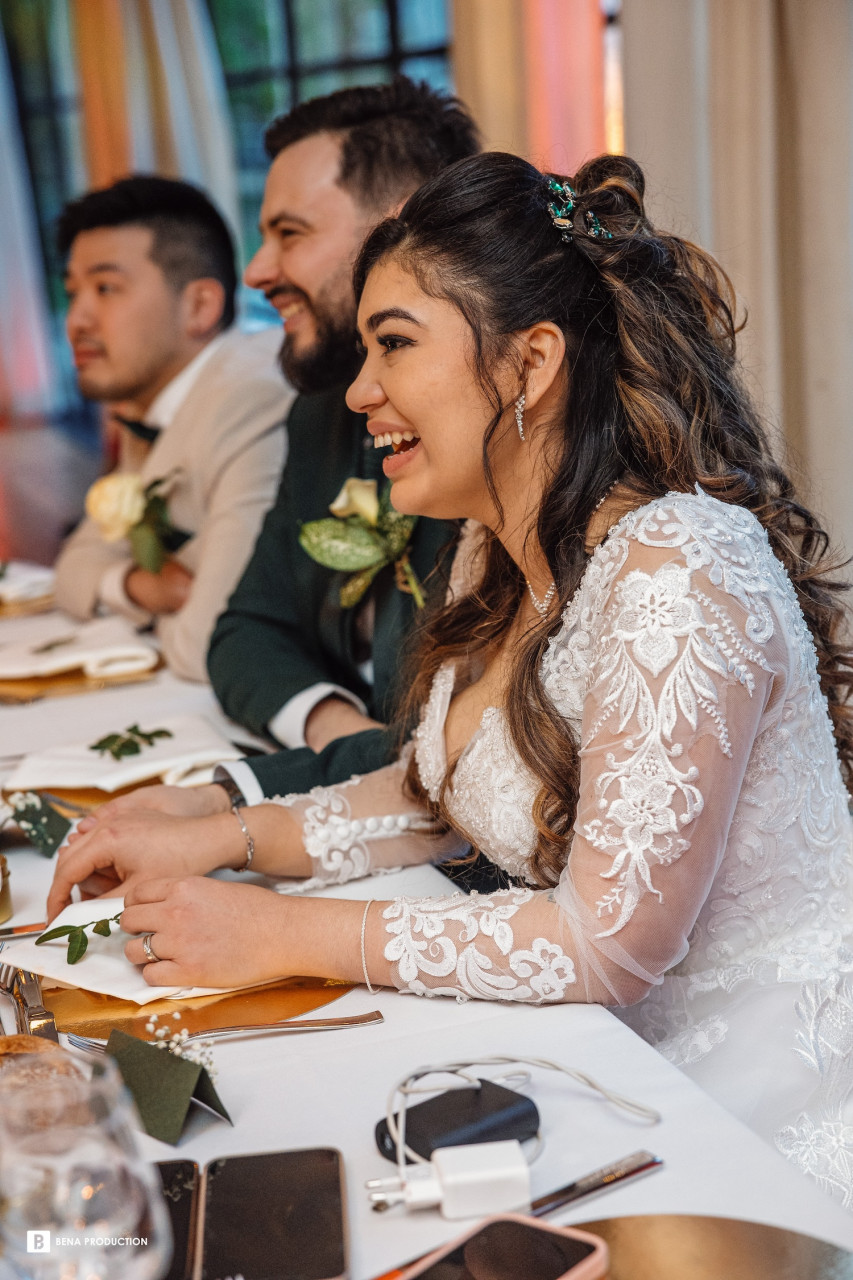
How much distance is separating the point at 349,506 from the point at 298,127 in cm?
87

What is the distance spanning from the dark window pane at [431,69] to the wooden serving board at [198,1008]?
526 cm

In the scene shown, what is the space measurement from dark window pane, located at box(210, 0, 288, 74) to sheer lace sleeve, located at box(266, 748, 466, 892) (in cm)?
560

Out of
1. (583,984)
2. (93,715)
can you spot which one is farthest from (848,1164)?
(93,715)

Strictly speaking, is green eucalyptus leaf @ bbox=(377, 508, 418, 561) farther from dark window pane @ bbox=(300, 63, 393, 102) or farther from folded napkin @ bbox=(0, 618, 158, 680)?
dark window pane @ bbox=(300, 63, 393, 102)

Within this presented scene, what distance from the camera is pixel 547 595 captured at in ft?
4.89

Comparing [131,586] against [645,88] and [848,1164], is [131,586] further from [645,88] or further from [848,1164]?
[848,1164]

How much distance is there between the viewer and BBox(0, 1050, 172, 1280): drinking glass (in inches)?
24.6

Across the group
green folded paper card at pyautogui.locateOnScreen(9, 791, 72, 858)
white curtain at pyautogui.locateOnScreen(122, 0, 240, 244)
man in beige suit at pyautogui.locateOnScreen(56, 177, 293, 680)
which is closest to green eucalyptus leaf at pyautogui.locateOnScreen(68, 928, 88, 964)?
green folded paper card at pyautogui.locateOnScreen(9, 791, 72, 858)

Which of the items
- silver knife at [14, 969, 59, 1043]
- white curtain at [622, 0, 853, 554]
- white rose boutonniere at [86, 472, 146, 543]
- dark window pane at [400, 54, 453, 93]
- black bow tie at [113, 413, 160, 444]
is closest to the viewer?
silver knife at [14, 969, 59, 1043]

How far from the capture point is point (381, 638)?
2139mm

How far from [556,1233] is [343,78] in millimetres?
6148

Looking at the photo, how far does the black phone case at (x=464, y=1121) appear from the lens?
2.92 ft

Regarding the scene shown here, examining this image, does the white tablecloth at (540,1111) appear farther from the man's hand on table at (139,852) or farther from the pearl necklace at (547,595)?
the pearl necklace at (547,595)

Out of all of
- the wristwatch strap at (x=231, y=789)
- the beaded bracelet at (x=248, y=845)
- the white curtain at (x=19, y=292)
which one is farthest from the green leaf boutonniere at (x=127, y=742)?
the white curtain at (x=19, y=292)
